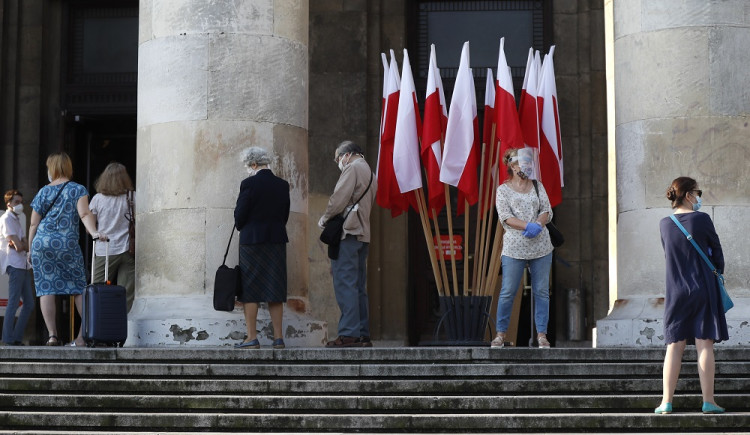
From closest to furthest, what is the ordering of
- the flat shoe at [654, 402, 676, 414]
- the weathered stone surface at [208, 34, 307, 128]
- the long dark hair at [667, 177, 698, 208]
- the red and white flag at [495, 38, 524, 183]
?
the flat shoe at [654, 402, 676, 414], the long dark hair at [667, 177, 698, 208], the weathered stone surface at [208, 34, 307, 128], the red and white flag at [495, 38, 524, 183]

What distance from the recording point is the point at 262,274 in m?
12.3

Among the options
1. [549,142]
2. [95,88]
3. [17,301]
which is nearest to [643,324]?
[549,142]

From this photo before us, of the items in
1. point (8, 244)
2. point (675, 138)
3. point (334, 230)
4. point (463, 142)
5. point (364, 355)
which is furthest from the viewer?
point (8, 244)

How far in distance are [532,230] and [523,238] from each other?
0.17m

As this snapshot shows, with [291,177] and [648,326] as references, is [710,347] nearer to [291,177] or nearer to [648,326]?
[648,326]

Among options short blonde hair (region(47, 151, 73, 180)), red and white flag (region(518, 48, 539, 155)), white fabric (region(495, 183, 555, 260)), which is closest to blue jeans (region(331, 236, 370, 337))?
white fabric (region(495, 183, 555, 260))

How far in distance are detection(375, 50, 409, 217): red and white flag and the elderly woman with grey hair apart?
2.11m

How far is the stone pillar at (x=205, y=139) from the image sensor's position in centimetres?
1315

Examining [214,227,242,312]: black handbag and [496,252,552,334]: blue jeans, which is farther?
[214,227,242,312]: black handbag

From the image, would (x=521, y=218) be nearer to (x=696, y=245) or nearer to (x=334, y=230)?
(x=334, y=230)

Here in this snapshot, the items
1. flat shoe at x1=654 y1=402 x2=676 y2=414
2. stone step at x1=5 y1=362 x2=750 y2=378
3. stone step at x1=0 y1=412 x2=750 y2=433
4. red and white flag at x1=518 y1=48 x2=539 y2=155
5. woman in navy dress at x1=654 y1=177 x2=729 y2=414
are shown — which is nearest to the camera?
stone step at x1=0 y1=412 x2=750 y2=433

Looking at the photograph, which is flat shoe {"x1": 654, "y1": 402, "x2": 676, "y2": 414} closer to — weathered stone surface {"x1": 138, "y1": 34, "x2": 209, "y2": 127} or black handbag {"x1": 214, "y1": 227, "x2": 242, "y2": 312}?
black handbag {"x1": 214, "y1": 227, "x2": 242, "y2": 312}

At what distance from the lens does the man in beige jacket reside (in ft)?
41.4

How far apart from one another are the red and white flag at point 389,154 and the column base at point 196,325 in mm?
1734
